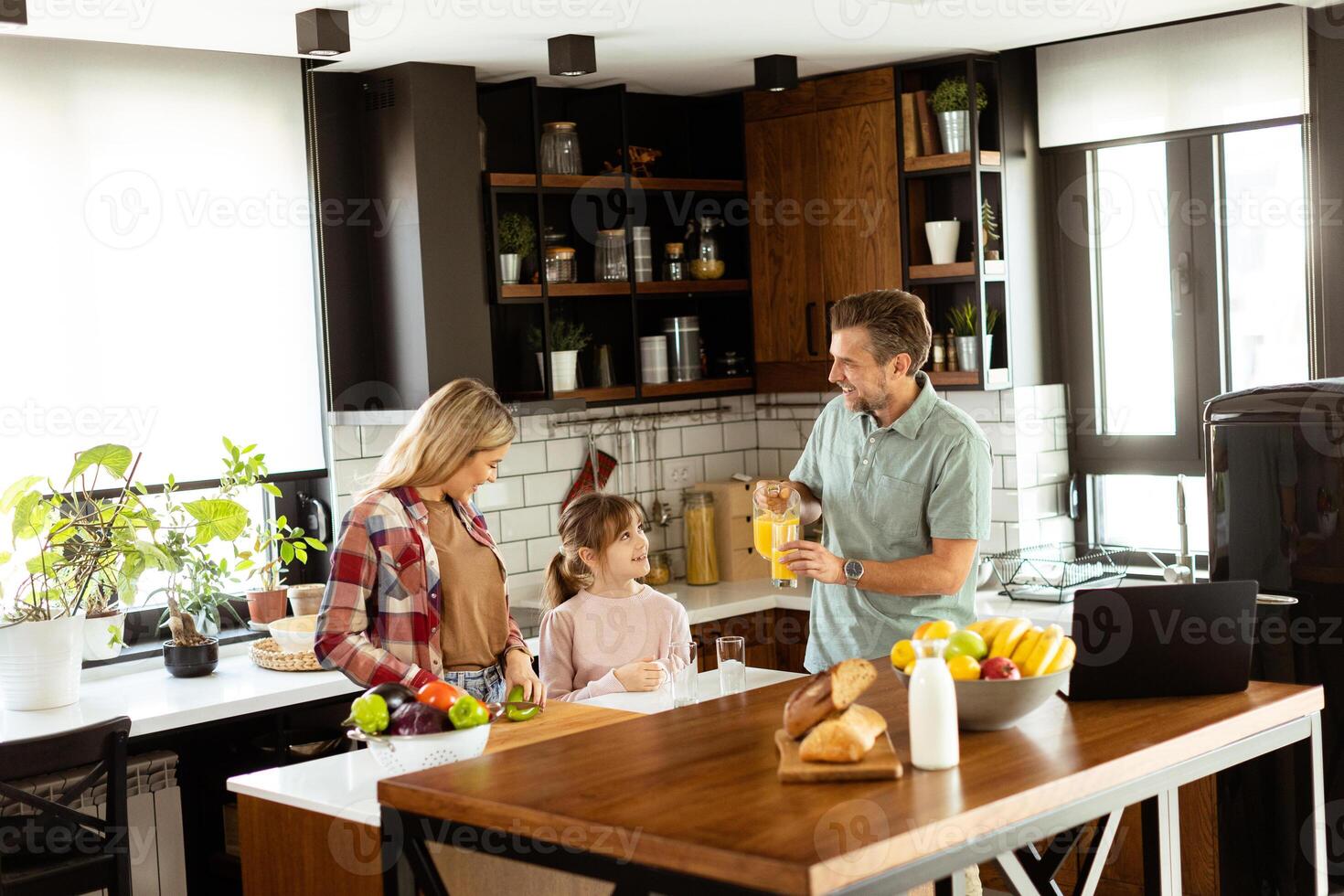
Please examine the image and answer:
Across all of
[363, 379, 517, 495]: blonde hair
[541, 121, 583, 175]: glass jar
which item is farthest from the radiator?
[541, 121, 583, 175]: glass jar

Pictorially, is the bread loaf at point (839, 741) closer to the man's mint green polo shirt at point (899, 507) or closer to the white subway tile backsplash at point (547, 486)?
the man's mint green polo shirt at point (899, 507)

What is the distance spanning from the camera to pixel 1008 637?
216 cm

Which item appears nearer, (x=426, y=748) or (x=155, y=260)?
(x=426, y=748)

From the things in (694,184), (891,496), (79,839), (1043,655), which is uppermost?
(694,184)

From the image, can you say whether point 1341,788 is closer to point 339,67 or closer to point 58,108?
point 339,67

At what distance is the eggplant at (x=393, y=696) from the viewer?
2.44m

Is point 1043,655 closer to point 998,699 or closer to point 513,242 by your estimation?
point 998,699

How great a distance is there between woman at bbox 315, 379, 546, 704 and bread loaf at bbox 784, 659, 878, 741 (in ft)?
3.07

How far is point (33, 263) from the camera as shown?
4043 mm

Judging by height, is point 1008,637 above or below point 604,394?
below

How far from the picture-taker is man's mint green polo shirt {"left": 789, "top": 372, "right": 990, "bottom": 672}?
327 centimetres

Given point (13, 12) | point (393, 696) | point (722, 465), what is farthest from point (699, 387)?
point (393, 696)

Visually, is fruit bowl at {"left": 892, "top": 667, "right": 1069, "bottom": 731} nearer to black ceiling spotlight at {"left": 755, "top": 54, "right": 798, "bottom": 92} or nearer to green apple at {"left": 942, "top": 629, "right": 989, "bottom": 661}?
green apple at {"left": 942, "top": 629, "right": 989, "bottom": 661}

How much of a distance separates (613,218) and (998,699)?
331 cm
